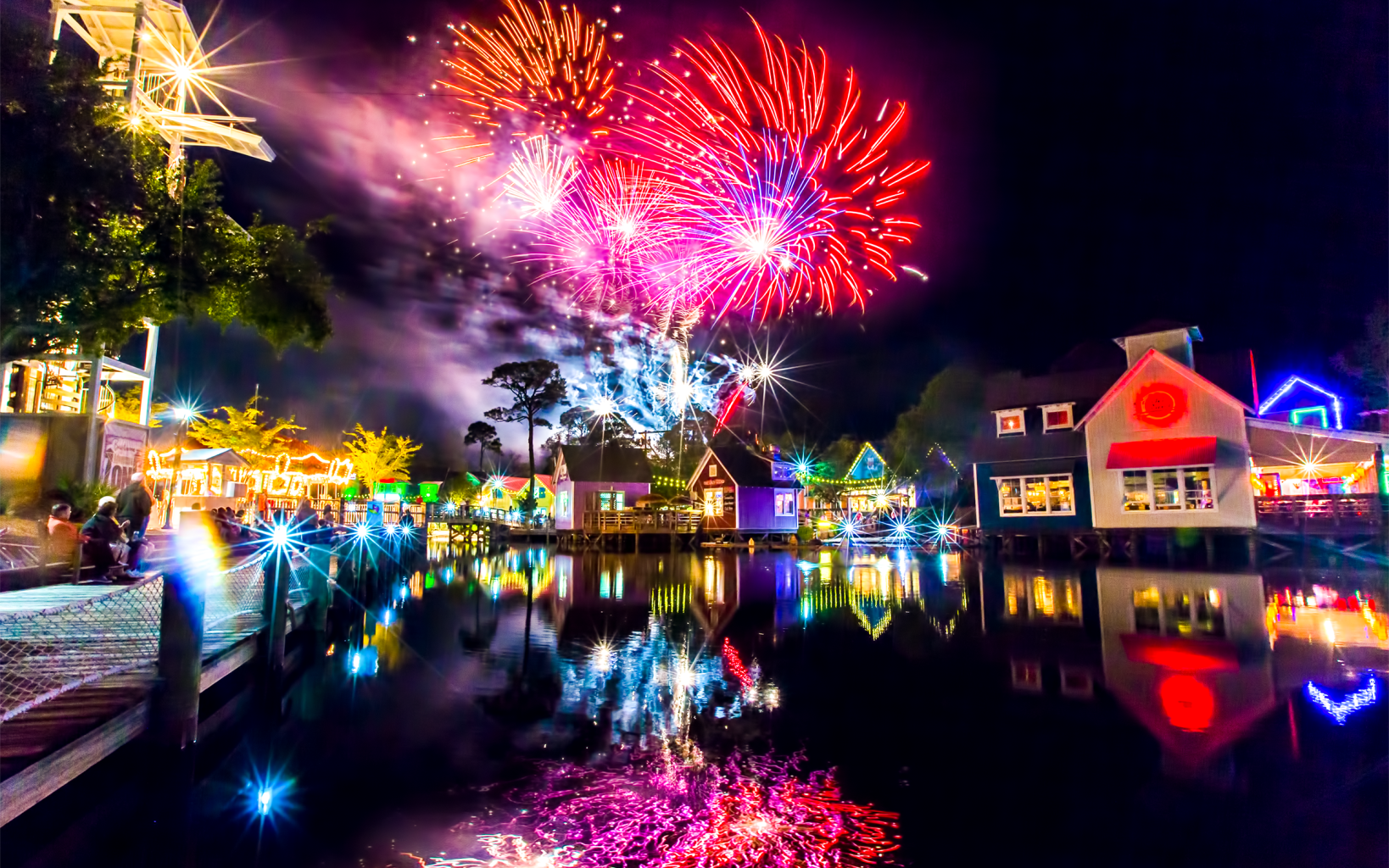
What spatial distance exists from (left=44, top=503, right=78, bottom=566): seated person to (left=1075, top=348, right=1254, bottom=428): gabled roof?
113ft

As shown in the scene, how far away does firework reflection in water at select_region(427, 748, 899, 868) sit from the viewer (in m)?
4.80

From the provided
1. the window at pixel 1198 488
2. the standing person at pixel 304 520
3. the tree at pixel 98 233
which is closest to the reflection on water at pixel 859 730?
the tree at pixel 98 233

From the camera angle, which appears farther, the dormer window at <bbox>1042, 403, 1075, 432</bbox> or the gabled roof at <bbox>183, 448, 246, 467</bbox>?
the dormer window at <bbox>1042, 403, 1075, 432</bbox>

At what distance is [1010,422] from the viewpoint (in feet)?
116

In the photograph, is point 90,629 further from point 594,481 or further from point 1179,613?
point 594,481

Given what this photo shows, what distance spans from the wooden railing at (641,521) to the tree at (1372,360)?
37.6m

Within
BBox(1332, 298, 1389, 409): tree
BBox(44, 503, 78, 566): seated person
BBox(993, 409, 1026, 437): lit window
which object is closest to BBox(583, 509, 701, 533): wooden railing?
BBox(993, 409, 1026, 437): lit window

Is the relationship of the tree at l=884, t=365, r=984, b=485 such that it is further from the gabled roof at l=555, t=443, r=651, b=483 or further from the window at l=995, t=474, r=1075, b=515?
the gabled roof at l=555, t=443, r=651, b=483

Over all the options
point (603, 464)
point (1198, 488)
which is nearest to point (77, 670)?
point (1198, 488)

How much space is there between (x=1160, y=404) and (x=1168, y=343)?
3.08 m

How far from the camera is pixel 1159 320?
31.8 m

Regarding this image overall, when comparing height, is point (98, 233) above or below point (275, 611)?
above

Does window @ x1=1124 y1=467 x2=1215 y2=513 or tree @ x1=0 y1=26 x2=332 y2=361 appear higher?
tree @ x1=0 y1=26 x2=332 y2=361

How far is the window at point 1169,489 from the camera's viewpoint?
94.4 feet
